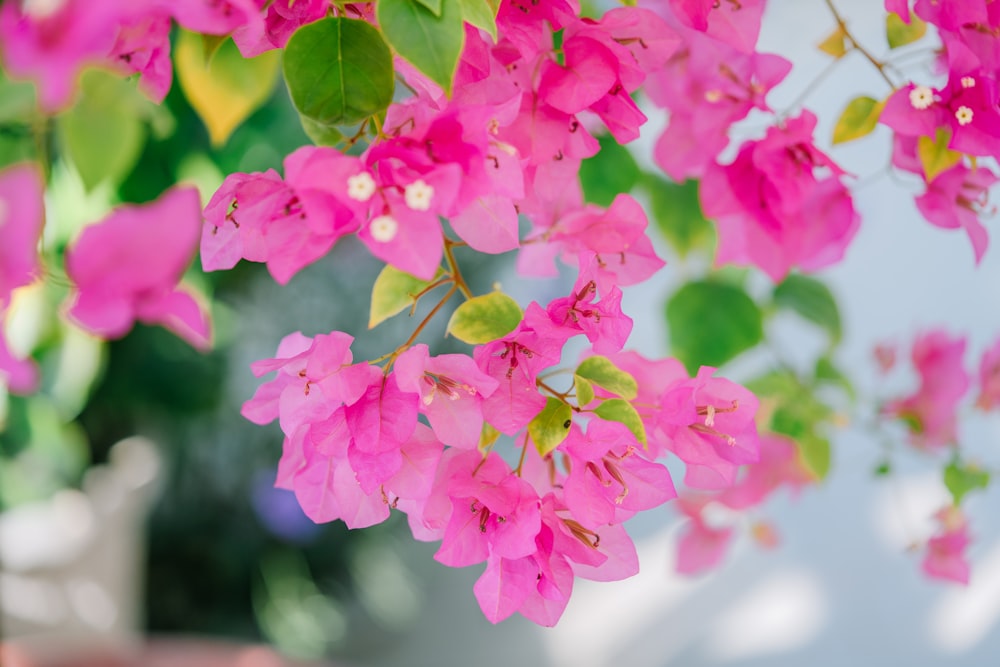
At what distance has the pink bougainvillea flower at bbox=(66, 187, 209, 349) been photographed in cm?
19

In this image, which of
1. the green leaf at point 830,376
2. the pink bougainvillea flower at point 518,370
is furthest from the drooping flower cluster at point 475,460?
the green leaf at point 830,376

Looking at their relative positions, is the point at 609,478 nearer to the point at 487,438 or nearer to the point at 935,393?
the point at 487,438

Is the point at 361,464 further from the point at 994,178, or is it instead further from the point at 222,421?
the point at 222,421

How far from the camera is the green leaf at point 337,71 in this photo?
31cm


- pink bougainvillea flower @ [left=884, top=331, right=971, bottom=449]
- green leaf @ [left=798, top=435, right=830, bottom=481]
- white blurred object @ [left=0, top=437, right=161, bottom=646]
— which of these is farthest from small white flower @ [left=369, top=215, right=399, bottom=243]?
white blurred object @ [left=0, top=437, right=161, bottom=646]

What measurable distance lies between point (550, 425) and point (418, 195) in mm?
121

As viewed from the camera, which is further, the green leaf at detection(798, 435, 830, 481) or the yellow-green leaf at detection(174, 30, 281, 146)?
the green leaf at detection(798, 435, 830, 481)

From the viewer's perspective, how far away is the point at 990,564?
1808 mm

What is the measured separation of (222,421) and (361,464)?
2168mm

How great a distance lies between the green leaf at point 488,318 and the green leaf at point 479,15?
0.33 ft

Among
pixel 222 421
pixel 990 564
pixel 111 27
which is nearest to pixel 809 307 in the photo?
pixel 111 27

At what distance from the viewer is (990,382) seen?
2.63 feet

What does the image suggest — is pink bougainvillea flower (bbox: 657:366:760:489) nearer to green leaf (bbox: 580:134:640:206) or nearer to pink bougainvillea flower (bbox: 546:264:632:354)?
pink bougainvillea flower (bbox: 546:264:632:354)

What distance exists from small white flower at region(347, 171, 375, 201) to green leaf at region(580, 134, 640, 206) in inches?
14.0
